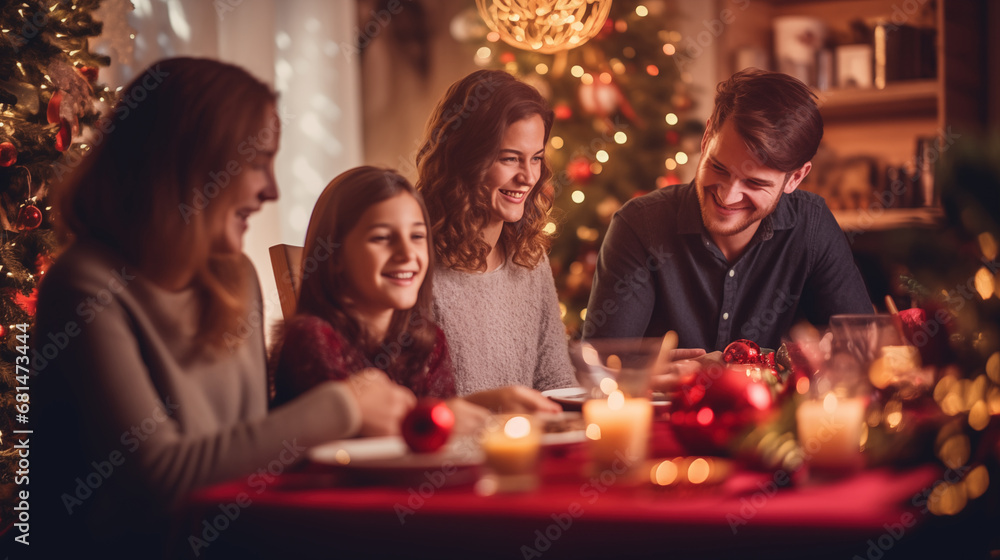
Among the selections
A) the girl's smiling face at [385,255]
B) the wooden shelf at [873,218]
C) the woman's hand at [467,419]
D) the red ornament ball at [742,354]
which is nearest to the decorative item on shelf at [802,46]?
the wooden shelf at [873,218]

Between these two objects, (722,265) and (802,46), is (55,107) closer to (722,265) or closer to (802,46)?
(722,265)

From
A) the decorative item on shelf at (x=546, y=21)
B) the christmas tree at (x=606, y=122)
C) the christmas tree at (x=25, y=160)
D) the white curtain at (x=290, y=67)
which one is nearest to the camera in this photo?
the decorative item on shelf at (x=546, y=21)

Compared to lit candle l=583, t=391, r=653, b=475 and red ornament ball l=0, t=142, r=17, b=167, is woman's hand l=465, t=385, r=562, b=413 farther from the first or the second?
red ornament ball l=0, t=142, r=17, b=167

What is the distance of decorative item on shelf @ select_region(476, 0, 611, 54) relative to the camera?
2.29m

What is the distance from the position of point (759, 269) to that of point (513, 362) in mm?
798

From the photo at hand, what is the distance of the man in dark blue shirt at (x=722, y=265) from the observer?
237cm

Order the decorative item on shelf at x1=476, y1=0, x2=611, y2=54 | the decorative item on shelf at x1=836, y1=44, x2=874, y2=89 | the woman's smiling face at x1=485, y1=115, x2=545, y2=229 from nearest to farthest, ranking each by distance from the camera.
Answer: the woman's smiling face at x1=485, y1=115, x2=545, y2=229 → the decorative item on shelf at x1=476, y1=0, x2=611, y2=54 → the decorative item on shelf at x1=836, y1=44, x2=874, y2=89

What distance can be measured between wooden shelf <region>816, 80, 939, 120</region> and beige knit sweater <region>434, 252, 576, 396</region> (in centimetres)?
260

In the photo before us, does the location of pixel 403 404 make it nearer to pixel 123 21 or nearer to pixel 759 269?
pixel 759 269

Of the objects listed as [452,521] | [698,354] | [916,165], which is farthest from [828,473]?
[916,165]

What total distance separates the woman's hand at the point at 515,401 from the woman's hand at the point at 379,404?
0.26 m

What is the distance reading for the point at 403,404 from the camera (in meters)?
1.24

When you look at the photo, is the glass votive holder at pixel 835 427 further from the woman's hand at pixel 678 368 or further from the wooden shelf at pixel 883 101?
the wooden shelf at pixel 883 101

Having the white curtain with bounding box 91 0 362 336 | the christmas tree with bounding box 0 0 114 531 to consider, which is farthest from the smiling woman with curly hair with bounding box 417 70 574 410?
the white curtain with bounding box 91 0 362 336
